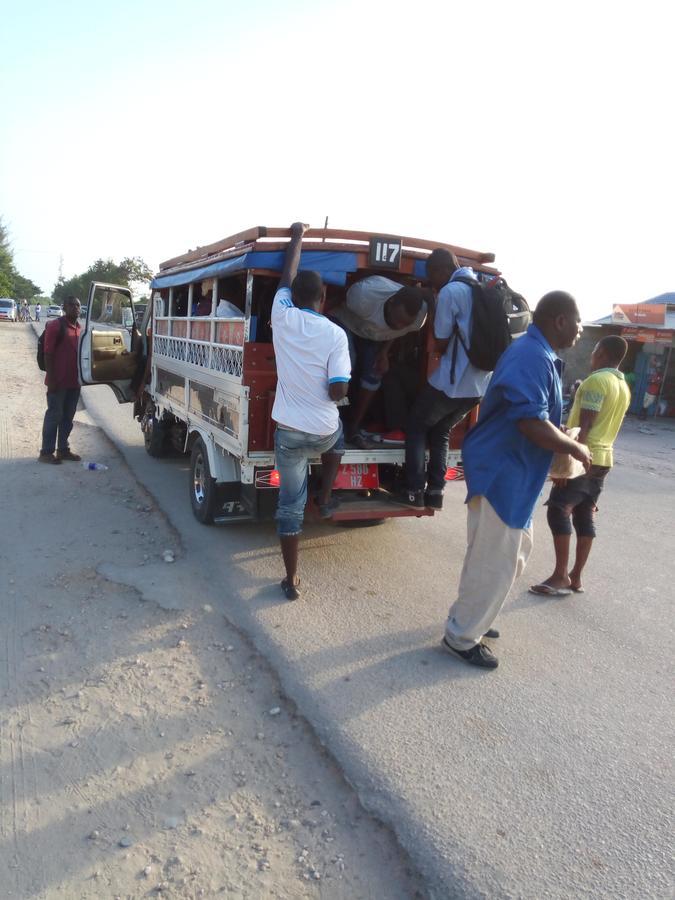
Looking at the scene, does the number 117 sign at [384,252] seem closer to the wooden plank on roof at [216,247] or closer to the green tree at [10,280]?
the wooden plank on roof at [216,247]

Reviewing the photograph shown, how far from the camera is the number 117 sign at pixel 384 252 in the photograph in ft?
15.1

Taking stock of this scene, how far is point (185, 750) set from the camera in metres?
2.79

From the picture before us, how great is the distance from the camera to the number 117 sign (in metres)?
4.61

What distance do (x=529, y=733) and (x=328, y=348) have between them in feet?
7.63

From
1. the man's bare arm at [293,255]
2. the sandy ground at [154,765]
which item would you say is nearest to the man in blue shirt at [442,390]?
the man's bare arm at [293,255]

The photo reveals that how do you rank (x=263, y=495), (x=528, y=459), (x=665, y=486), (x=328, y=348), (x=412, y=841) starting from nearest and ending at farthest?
(x=412, y=841)
(x=528, y=459)
(x=328, y=348)
(x=263, y=495)
(x=665, y=486)

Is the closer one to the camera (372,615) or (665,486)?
(372,615)

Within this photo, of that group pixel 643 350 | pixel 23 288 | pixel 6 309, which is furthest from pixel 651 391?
pixel 23 288

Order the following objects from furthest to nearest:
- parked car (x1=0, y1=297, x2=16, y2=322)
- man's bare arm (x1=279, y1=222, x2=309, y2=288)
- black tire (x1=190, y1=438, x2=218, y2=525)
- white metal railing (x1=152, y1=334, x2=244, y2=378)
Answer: parked car (x1=0, y1=297, x2=16, y2=322) < black tire (x1=190, y1=438, x2=218, y2=525) < white metal railing (x1=152, y1=334, x2=244, y2=378) < man's bare arm (x1=279, y1=222, x2=309, y2=288)

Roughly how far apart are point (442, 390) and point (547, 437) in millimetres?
1550

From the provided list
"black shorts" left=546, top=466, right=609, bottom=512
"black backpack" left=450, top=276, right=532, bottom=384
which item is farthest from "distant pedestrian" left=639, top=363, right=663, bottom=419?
"black backpack" left=450, top=276, right=532, bottom=384

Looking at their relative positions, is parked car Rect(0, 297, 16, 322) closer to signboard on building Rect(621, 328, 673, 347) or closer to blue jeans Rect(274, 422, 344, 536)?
signboard on building Rect(621, 328, 673, 347)

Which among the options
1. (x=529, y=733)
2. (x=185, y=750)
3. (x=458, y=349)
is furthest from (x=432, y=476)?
(x=185, y=750)

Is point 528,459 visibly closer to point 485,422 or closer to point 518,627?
point 485,422
